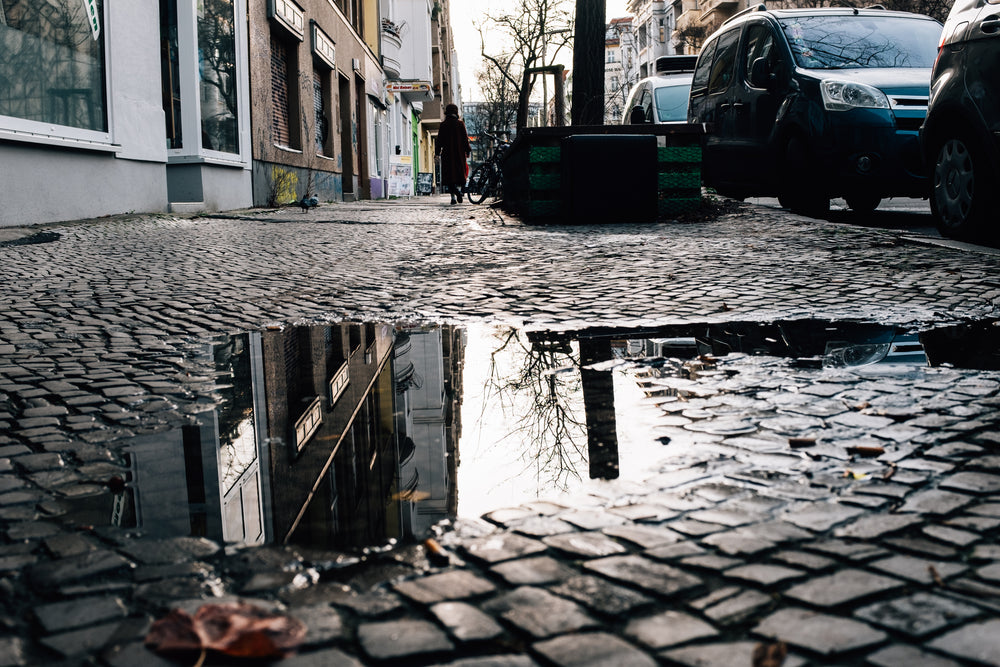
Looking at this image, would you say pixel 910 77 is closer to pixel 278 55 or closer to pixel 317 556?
pixel 317 556

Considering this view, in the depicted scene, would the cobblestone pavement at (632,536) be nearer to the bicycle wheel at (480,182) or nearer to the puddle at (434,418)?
the puddle at (434,418)

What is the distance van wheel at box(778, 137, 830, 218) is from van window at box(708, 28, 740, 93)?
1767mm

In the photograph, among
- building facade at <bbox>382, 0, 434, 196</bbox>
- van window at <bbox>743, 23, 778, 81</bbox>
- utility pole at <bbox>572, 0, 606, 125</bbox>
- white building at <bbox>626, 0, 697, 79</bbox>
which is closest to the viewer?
van window at <bbox>743, 23, 778, 81</bbox>

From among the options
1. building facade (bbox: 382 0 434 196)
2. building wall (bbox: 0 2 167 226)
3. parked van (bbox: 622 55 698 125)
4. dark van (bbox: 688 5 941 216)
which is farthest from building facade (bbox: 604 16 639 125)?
building wall (bbox: 0 2 167 226)

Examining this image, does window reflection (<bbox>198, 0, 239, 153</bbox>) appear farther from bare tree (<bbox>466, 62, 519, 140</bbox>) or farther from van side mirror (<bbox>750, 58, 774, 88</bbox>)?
bare tree (<bbox>466, 62, 519, 140</bbox>)

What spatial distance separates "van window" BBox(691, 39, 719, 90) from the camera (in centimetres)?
1209

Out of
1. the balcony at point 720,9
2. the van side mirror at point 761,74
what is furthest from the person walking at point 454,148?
the balcony at point 720,9

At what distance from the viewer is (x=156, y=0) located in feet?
38.5

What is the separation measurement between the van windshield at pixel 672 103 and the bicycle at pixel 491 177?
2504mm

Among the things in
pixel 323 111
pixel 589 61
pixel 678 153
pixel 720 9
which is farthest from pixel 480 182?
pixel 720 9

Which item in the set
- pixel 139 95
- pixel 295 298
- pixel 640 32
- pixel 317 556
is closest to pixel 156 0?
pixel 139 95

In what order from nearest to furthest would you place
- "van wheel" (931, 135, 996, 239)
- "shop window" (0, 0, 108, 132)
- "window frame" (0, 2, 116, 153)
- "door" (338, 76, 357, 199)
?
"van wheel" (931, 135, 996, 239) < "window frame" (0, 2, 116, 153) < "shop window" (0, 0, 108, 132) < "door" (338, 76, 357, 199)

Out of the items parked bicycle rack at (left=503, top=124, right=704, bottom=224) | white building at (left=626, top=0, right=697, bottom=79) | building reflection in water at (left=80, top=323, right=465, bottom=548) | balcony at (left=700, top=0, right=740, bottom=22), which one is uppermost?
white building at (left=626, top=0, right=697, bottom=79)

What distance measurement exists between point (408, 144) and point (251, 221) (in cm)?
3641
